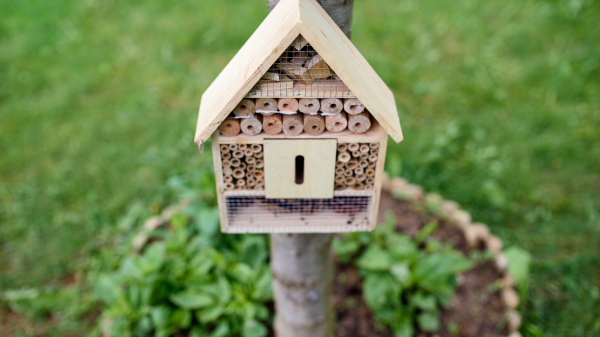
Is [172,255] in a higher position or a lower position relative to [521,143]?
lower

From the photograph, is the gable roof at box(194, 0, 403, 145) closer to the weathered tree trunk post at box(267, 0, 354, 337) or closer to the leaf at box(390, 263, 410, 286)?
the weathered tree trunk post at box(267, 0, 354, 337)

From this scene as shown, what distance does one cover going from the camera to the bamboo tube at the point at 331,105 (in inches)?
60.8

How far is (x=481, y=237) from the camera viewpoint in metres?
3.13

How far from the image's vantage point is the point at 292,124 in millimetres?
1602

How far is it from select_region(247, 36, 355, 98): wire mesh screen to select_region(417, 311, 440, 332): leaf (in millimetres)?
1728

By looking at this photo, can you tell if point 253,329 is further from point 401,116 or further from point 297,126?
point 401,116

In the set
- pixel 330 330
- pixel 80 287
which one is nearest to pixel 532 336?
pixel 330 330

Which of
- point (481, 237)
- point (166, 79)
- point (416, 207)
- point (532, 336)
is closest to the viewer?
point (532, 336)

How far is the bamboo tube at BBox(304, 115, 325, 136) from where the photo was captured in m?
1.59

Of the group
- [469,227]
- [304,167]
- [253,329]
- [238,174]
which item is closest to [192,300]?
[253,329]

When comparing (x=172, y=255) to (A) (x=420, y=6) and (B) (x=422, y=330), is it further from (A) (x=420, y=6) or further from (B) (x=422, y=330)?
(A) (x=420, y=6)

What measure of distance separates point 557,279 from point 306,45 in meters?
2.60

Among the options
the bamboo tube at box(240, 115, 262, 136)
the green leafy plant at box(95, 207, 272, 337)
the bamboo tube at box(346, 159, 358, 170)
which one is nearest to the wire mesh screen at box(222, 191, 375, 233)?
the bamboo tube at box(346, 159, 358, 170)

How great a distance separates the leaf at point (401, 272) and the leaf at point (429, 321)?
0.24 metres
